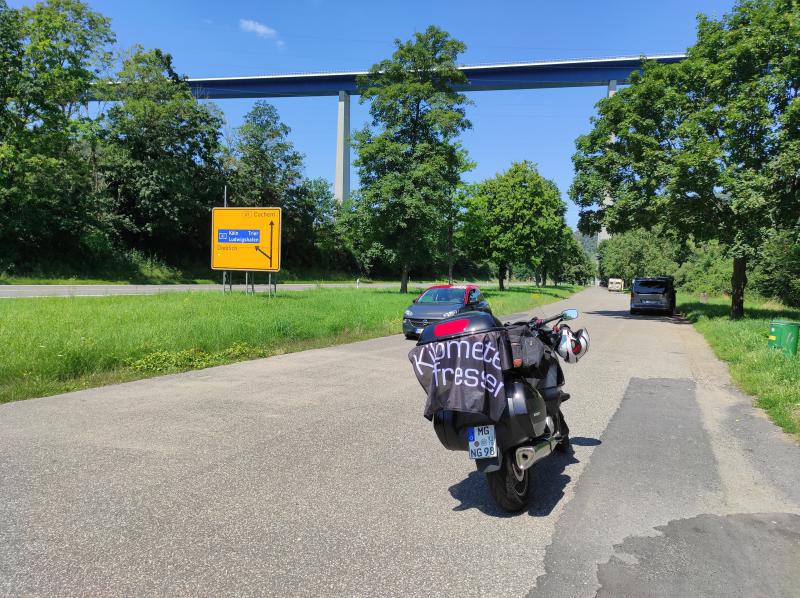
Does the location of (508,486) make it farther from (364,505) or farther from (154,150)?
(154,150)

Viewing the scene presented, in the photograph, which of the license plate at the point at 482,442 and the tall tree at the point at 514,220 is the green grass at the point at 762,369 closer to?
the license plate at the point at 482,442

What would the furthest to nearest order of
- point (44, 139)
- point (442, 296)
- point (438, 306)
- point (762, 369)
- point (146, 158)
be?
point (146, 158) < point (44, 139) < point (442, 296) < point (438, 306) < point (762, 369)

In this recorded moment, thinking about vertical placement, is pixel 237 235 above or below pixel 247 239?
above

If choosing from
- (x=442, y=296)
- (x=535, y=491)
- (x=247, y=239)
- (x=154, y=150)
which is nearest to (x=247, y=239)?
(x=247, y=239)

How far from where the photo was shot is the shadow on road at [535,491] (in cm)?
381

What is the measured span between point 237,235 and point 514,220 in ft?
108

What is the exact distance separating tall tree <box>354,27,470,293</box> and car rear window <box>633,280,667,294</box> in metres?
11.7

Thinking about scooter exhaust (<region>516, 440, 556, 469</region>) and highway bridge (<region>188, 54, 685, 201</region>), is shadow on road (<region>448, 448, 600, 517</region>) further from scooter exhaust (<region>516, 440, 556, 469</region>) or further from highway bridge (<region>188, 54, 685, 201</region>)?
highway bridge (<region>188, 54, 685, 201</region>)

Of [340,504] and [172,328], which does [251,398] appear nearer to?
[340,504]

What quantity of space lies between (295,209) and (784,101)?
Answer: 41759 millimetres

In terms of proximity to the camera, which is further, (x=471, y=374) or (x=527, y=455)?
(x=527, y=455)

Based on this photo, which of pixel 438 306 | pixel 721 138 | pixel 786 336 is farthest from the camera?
pixel 721 138

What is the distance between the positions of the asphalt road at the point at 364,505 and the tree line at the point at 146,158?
2191 cm

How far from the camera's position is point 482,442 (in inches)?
136
